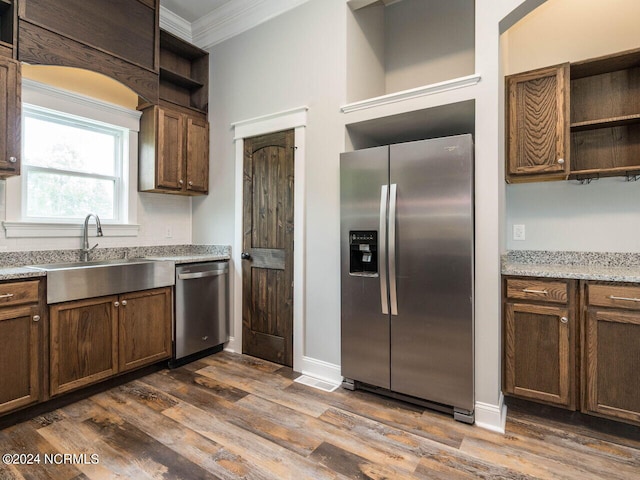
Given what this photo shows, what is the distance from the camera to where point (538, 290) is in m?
2.09

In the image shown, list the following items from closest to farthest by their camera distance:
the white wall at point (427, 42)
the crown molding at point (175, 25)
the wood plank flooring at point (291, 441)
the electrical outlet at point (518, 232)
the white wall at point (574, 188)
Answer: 1. the wood plank flooring at point (291, 441)
2. the white wall at point (574, 188)
3. the electrical outlet at point (518, 232)
4. the white wall at point (427, 42)
5. the crown molding at point (175, 25)

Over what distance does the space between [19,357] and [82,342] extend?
0.34m

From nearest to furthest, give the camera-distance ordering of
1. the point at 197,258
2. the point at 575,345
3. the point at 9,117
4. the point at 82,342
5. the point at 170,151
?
the point at 575,345 < the point at 9,117 < the point at 82,342 < the point at 197,258 < the point at 170,151

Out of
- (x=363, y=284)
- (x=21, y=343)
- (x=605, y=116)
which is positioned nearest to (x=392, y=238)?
(x=363, y=284)

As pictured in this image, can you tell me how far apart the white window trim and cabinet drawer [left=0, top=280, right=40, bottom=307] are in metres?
0.72

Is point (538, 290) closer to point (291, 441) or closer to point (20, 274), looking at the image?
point (291, 441)

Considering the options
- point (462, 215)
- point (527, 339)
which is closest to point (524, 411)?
point (527, 339)

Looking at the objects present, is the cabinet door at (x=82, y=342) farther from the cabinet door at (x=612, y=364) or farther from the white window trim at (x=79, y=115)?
the cabinet door at (x=612, y=364)

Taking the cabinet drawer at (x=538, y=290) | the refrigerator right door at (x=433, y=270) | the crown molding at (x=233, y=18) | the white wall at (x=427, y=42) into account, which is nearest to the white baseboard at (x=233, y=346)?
the refrigerator right door at (x=433, y=270)

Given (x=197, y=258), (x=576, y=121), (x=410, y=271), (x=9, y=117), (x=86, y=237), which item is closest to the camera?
(x=9, y=117)

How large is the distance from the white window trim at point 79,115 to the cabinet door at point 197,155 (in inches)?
18.6

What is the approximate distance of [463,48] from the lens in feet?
9.25

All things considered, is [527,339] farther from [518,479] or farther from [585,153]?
[585,153]

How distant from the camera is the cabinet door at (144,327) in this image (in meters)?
2.59
